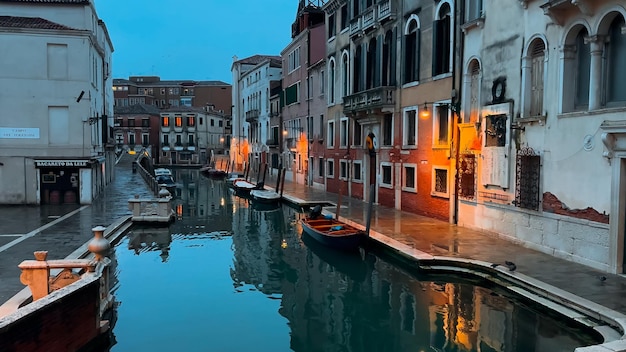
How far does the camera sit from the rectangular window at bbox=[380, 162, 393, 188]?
18.3m

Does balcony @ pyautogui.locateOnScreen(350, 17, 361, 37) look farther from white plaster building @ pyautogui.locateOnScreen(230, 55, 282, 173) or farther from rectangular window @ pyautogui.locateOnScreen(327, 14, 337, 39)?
white plaster building @ pyautogui.locateOnScreen(230, 55, 282, 173)

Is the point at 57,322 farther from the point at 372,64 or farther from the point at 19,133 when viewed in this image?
the point at 372,64

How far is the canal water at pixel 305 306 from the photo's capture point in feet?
24.2

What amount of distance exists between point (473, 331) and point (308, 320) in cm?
269

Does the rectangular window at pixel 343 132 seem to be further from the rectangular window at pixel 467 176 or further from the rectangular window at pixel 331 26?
the rectangular window at pixel 467 176

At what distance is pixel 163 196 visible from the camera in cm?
1862

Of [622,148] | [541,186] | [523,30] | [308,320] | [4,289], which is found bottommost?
[308,320]

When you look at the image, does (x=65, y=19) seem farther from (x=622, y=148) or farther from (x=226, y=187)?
(x=622, y=148)

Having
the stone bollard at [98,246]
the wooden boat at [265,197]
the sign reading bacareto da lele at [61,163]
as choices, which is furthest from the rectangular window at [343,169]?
the stone bollard at [98,246]

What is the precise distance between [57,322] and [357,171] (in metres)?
16.5

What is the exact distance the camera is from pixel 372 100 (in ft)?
60.2

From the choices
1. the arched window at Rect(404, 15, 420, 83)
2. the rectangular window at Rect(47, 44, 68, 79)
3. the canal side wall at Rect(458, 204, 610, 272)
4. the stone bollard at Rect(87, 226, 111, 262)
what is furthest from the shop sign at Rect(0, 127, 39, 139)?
the canal side wall at Rect(458, 204, 610, 272)

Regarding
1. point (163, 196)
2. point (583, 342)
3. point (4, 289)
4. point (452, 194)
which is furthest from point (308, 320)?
point (163, 196)

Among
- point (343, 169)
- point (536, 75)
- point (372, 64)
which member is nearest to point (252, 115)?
point (343, 169)
